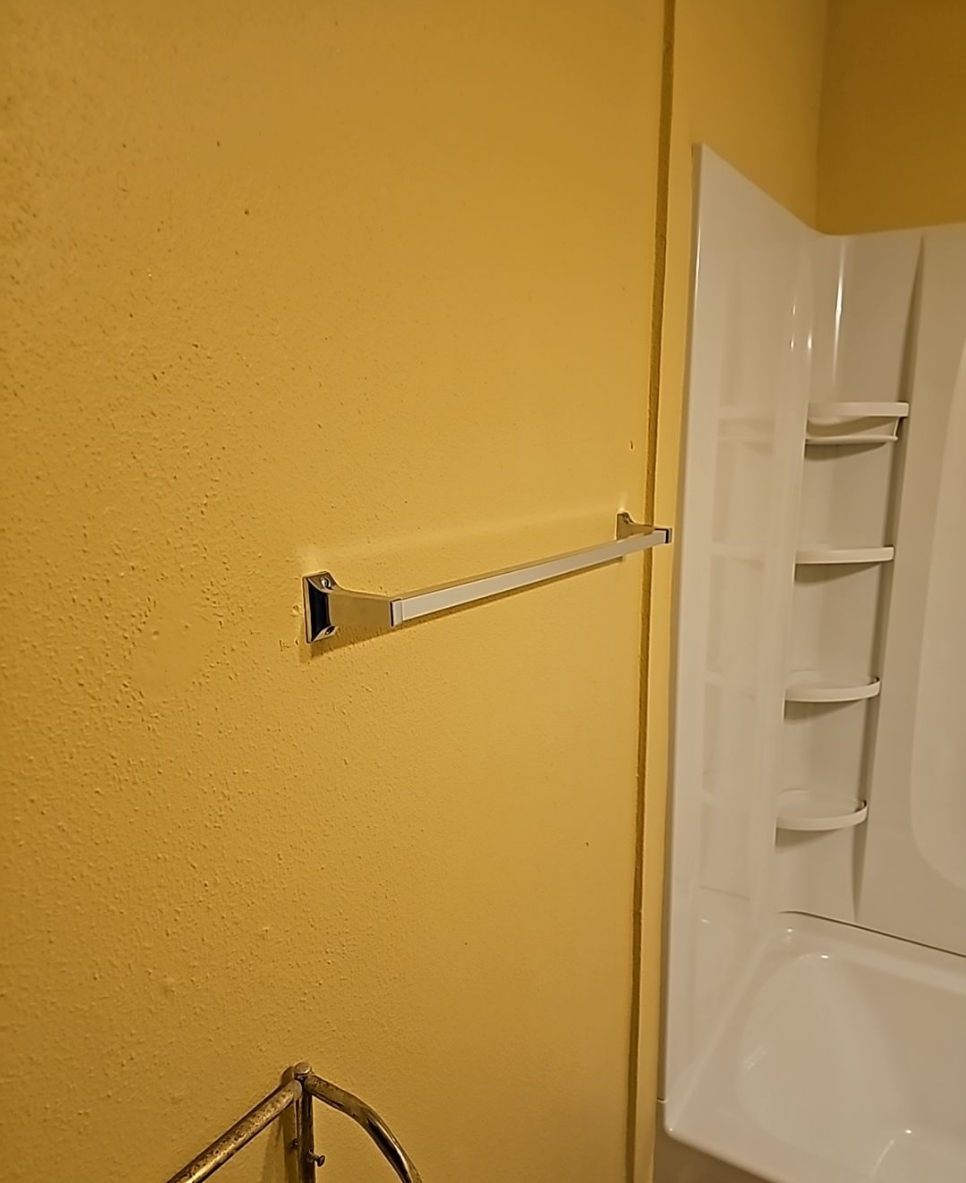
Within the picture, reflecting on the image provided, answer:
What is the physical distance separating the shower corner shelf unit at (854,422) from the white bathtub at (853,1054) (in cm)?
101

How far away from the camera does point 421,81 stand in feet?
2.39

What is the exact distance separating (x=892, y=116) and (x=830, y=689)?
3.60ft

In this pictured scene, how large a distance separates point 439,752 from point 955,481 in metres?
1.35

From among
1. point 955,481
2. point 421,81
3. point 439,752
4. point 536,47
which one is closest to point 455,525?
point 439,752

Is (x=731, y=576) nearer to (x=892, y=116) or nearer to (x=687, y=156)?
(x=687, y=156)

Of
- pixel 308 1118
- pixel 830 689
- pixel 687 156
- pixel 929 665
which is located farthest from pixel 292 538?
pixel 929 665

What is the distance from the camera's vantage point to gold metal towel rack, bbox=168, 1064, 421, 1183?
65 cm

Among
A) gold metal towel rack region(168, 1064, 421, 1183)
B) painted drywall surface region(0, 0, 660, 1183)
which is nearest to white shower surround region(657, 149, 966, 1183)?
painted drywall surface region(0, 0, 660, 1183)

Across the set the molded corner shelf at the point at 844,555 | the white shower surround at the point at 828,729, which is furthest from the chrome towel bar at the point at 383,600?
the molded corner shelf at the point at 844,555

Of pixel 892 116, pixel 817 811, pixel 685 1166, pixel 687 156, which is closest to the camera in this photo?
pixel 687 156

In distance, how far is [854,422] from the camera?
1789 millimetres

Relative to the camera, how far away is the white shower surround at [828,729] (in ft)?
4.81

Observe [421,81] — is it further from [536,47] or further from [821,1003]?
[821,1003]

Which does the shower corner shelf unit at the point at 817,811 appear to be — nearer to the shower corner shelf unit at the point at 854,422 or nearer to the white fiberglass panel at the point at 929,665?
the white fiberglass panel at the point at 929,665
